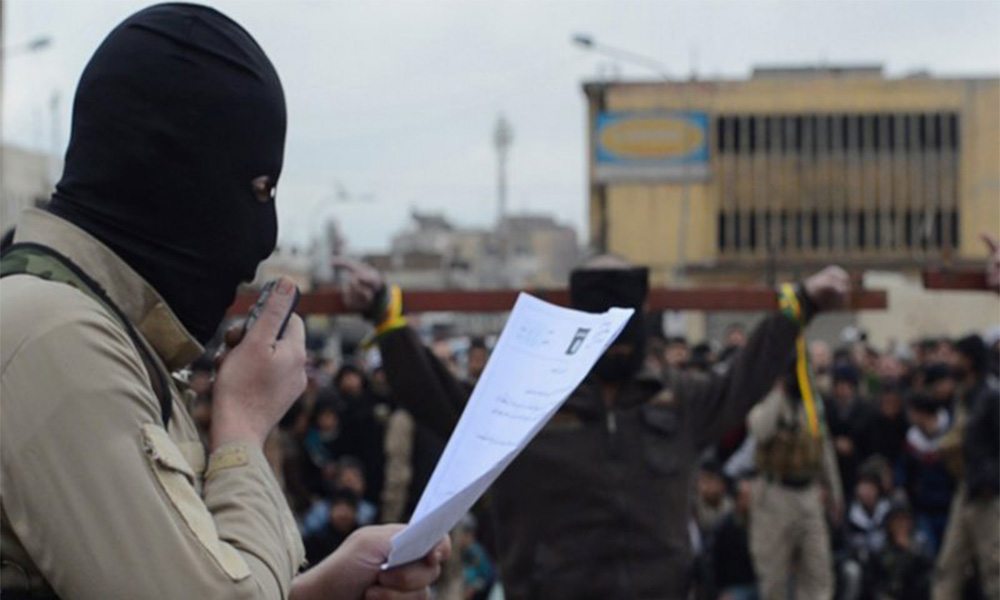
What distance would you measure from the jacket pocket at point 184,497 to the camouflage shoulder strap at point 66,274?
0.29 feet

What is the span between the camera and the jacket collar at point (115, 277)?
5.96 ft

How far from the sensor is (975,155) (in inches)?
1989

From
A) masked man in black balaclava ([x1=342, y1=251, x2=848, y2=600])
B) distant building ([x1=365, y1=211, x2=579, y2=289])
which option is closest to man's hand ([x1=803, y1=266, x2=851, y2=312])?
masked man in black balaclava ([x1=342, y1=251, x2=848, y2=600])

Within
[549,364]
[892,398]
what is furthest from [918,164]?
[549,364]

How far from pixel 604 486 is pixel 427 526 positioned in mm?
2693

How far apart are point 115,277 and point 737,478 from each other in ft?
32.1

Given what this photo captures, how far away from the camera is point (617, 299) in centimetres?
492

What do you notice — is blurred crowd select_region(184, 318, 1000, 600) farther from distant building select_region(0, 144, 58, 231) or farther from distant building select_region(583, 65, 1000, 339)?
distant building select_region(0, 144, 58, 231)

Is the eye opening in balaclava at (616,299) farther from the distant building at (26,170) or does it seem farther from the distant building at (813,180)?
the distant building at (26,170)

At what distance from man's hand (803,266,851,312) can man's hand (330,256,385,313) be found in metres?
1.37

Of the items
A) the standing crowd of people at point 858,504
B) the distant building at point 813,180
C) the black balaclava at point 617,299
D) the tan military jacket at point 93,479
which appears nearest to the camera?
the tan military jacket at point 93,479

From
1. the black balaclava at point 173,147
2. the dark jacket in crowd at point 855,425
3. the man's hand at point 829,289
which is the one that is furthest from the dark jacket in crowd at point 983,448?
the black balaclava at point 173,147

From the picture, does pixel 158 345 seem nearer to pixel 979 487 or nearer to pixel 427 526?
pixel 427 526

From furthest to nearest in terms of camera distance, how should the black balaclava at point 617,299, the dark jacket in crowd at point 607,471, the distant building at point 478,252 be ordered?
the distant building at point 478,252
the black balaclava at point 617,299
the dark jacket in crowd at point 607,471
